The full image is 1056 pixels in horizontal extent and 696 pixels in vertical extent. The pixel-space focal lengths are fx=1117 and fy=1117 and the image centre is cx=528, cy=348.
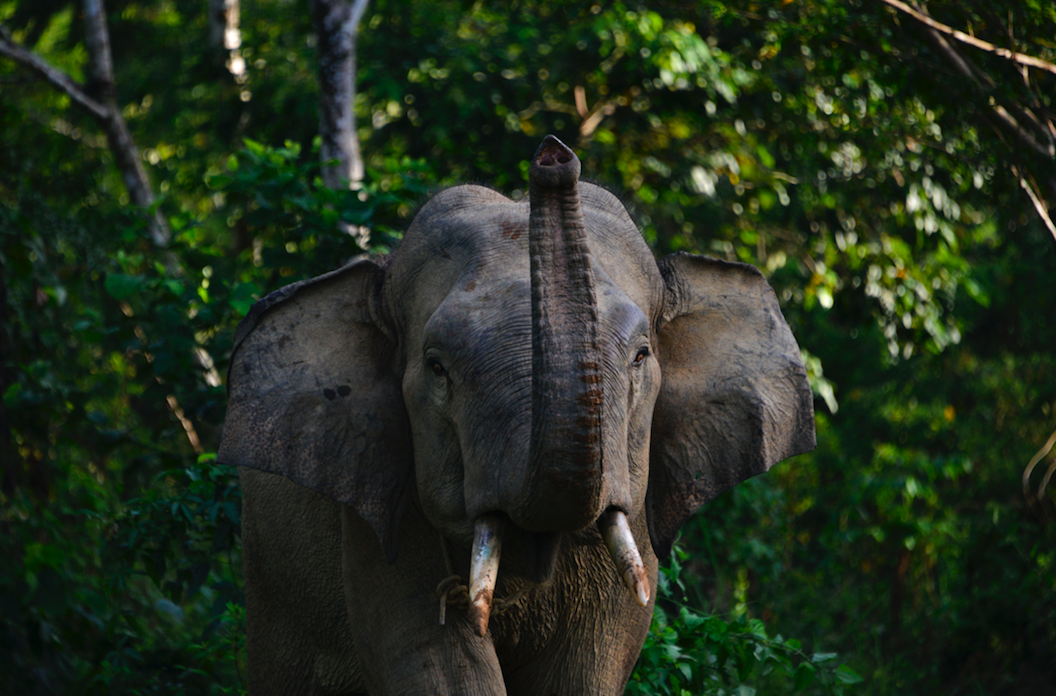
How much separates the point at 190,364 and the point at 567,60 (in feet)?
12.5

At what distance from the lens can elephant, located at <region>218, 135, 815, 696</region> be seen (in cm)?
241

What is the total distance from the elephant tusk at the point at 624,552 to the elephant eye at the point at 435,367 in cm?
51

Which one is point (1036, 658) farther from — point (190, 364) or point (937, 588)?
point (190, 364)

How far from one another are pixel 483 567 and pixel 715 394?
97 cm

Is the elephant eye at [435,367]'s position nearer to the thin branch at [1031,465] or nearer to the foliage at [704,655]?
the foliage at [704,655]

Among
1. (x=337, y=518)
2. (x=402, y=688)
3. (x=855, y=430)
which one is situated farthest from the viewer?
(x=855, y=430)

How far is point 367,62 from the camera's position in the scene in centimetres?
774

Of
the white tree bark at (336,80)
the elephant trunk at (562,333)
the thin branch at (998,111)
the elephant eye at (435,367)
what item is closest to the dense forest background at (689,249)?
the thin branch at (998,111)

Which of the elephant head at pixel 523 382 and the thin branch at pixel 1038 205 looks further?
the thin branch at pixel 1038 205

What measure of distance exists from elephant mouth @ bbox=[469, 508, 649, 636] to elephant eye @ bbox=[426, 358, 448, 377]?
14.8 inches

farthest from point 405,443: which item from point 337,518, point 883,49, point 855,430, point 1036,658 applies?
point 855,430

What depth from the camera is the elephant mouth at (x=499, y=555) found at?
7.11 ft

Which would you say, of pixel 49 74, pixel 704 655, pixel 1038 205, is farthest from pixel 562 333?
pixel 49 74

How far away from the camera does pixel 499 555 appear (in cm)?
231
